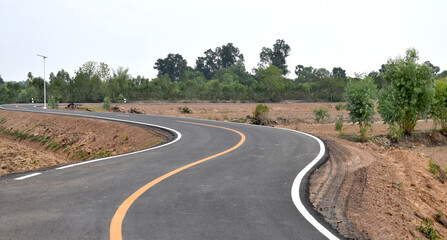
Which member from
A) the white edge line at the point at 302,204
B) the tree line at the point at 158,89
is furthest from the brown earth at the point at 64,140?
the tree line at the point at 158,89

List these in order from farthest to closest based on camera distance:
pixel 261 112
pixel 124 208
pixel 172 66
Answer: pixel 172 66
pixel 261 112
pixel 124 208

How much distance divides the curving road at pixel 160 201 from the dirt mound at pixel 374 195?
22.1 inches

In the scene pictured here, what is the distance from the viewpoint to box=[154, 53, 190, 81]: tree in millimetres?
115188

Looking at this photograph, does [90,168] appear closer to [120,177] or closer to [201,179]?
[120,177]

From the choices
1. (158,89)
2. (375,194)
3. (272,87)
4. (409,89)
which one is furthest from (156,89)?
(375,194)

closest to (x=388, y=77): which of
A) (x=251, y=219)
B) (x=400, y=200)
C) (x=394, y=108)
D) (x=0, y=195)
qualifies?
(x=394, y=108)

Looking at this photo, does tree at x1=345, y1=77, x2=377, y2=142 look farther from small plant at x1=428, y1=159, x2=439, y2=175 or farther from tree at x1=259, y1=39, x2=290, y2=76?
tree at x1=259, y1=39, x2=290, y2=76

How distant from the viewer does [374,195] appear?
22.2 ft

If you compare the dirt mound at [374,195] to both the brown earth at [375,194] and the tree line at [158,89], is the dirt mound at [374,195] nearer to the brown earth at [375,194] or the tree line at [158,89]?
the brown earth at [375,194]

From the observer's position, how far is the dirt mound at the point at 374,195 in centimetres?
504

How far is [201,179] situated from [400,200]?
14.5ft

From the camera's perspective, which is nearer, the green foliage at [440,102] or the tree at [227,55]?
the green foliage at [440,102]

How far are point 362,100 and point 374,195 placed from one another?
43.4ft

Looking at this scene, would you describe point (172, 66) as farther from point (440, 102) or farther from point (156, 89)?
point (440, 102)
